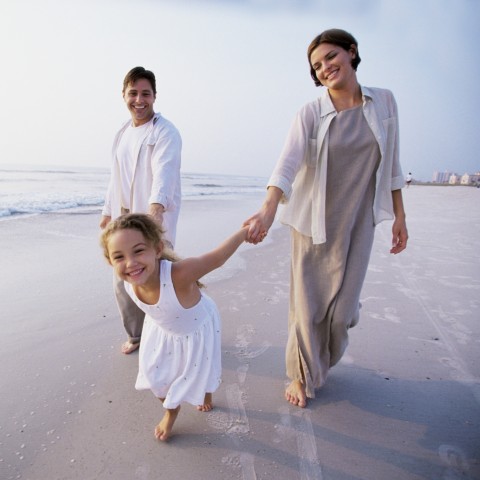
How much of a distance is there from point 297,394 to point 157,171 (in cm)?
170

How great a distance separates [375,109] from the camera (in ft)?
6.59

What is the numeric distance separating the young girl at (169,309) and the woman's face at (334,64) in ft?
3.16

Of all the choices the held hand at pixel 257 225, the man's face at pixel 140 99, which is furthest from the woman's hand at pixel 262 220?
the man's face at pixel 140 99

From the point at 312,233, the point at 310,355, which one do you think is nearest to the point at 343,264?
the point at 312,233

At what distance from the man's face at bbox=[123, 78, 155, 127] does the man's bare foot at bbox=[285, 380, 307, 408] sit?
6.89ft

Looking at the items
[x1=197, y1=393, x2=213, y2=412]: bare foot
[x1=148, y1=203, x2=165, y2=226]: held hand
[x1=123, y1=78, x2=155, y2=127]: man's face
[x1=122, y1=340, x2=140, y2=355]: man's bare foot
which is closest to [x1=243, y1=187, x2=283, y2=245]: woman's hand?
[x1=148, y1=203, x2=165, y2=226]: held hand

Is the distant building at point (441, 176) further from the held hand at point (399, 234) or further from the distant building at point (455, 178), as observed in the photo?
the held hand at point (399, 234)

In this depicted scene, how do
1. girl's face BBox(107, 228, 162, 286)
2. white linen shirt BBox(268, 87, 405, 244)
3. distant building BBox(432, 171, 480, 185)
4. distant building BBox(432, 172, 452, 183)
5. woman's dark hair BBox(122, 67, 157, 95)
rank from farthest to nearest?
distant building BBox(432, 172, 452, 183) < distant building BBox(432, 171, 480, 185) < woman's dark hair BBox(122, 67, 157, 95) < white linen shirt BBox(268, 87, 405, 244) < girl's face BBox(107, 228, 162, 286)

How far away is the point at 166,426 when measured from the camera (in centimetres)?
196

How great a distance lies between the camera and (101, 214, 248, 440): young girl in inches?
72.1

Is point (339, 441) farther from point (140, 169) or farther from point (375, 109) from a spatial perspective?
point (140, 169)

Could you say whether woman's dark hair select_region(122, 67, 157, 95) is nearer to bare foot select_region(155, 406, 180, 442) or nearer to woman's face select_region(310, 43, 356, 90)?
woman's face select_region(310, 43, 356, 90)

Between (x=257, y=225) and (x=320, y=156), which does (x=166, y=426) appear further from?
(x=320, y=156)

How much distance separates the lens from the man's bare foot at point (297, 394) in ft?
7.43
